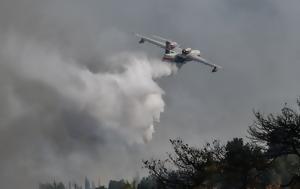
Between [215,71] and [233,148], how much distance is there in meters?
78.5

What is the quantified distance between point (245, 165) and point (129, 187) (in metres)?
67.1

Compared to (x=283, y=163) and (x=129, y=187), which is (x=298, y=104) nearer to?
(x=129, y=187)

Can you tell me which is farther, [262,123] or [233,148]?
[233,148]

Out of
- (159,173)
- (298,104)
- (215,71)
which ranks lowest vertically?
(159,173)

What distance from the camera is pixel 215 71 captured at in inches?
5335

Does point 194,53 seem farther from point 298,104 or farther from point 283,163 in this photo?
point 298,104

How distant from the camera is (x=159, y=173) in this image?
5444cm

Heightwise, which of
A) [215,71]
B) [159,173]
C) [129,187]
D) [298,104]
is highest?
[215,71]

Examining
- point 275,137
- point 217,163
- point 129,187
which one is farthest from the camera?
point 129,187

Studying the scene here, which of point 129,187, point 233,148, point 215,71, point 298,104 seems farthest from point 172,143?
point 215,71

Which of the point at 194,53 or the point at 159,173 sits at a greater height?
the point at 194,53

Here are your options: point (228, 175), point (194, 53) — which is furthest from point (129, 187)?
point (228, 175)

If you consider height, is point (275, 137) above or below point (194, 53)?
below

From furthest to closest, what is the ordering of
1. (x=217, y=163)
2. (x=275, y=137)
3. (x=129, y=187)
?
(x=129, y=187), (x=217, y=163), (x=275, y=137)
